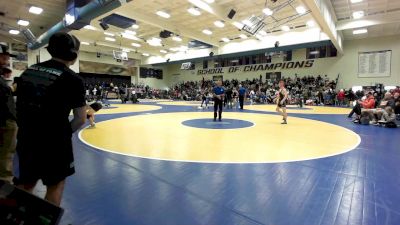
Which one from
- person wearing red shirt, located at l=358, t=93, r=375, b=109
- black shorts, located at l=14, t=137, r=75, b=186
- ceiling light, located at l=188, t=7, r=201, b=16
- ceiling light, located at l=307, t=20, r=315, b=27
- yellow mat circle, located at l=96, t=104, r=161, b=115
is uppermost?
ceiling light, located at l=307, t=20, r=315, b=27

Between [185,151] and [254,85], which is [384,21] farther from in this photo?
[185,151]

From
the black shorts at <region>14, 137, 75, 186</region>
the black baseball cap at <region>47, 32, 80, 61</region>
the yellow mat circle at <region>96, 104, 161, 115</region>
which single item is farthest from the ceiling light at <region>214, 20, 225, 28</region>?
the black shorts at <region>14, 137, 75, 186</region>

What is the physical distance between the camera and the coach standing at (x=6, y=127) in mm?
2404

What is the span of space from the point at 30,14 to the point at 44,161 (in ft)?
62.4

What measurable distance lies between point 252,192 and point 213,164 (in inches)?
45.8

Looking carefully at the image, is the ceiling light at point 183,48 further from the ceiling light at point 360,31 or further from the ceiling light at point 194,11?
the ceiling light at point 360,31

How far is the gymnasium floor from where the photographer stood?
2.46 metres

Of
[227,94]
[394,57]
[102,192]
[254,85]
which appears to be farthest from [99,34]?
[394,57]

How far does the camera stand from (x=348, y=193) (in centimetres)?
301

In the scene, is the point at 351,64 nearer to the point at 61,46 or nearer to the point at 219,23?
the point at 219,23

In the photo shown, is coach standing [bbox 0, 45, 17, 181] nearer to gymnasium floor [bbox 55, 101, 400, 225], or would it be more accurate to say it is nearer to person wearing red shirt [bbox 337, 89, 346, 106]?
gymnasium floor [bbox 55, 101, 400, 225]

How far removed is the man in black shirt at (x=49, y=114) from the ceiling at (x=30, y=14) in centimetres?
1505

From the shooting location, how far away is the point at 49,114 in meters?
1.62

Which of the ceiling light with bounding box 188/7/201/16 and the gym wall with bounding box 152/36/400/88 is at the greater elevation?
the ceiling light with bounding box 188/7/201/16
